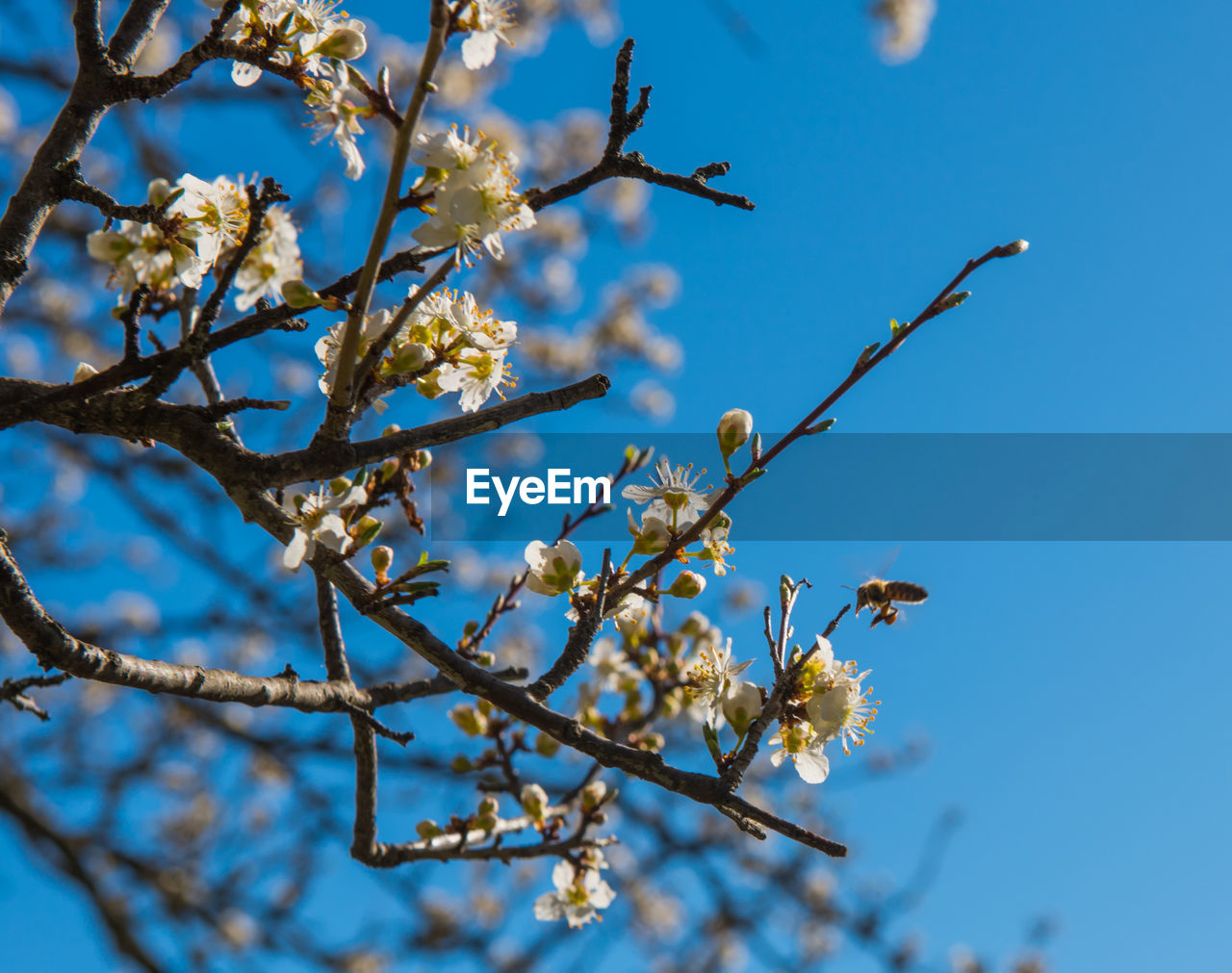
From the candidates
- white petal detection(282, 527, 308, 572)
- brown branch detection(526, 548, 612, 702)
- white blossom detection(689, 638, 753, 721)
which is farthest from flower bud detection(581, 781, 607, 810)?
white petal detection(282, 527, 308, 572)

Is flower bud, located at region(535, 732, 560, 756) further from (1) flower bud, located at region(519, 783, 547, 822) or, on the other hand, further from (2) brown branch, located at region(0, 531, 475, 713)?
(2) brown branch, located at region(0, 531, 475, 713)

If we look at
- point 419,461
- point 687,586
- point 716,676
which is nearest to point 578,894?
point 716,676

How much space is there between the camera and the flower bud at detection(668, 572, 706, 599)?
1590 mm

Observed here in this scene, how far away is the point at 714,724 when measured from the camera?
158cm

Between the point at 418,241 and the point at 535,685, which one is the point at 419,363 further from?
the point at 535,685

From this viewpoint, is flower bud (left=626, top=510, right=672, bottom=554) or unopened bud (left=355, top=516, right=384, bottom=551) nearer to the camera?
unopened bud (left=355, top=516, right=384, bottom=551)

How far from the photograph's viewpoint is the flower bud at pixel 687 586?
62.6 inches

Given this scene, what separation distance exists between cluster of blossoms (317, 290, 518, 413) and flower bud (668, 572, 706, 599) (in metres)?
0.47

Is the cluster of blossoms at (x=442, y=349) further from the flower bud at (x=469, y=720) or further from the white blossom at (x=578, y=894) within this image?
the white blossom at (x=578, y=894)

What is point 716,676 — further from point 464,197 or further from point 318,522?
point 464,197

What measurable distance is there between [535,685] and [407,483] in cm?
61

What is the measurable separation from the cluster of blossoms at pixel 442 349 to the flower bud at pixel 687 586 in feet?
1.55

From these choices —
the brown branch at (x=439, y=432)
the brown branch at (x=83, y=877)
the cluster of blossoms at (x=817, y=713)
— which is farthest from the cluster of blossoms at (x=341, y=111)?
the brown branch at (x=83, y=877)

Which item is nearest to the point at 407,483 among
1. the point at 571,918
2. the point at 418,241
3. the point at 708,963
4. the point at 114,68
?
the point at 418,241
